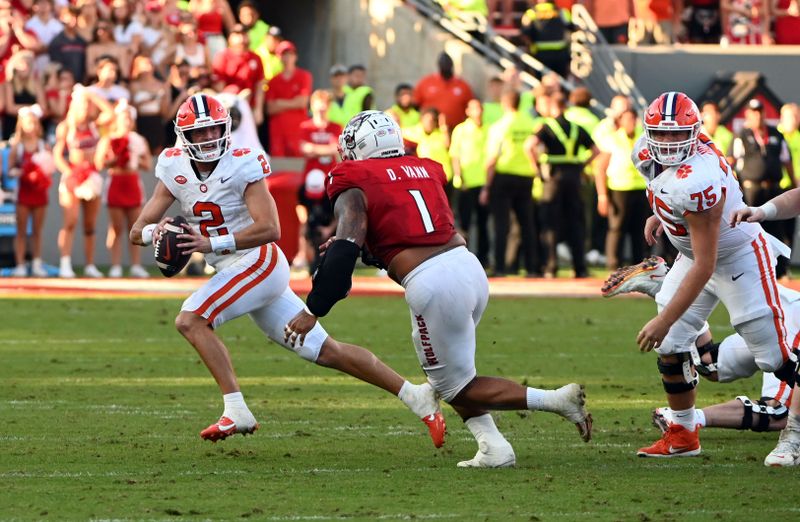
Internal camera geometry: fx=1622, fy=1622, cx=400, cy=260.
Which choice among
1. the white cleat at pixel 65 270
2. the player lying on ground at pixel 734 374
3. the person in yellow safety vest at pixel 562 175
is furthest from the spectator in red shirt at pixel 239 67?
the player lying on ground at pixel 734 374

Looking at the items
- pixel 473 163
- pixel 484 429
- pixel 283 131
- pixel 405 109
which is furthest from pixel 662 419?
pixel 283 131

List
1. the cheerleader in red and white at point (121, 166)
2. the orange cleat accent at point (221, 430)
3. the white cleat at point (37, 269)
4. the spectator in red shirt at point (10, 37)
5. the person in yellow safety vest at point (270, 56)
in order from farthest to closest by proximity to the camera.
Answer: the person in yellow safety vest at point (270, 56), the spectator in red shirt at point (10, 37), the white cleat at point (37, 269), the cheerleader in red and white at point (121, 166), the orange cleat accent at point (221, 430)

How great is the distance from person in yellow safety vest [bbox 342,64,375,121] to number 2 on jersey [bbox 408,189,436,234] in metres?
11.1

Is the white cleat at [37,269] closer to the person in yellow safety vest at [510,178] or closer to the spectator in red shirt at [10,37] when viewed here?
the spectator in red shirt at [10,37]

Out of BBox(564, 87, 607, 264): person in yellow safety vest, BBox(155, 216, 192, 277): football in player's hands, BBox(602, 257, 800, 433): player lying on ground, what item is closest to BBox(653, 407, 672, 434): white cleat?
BBox(602, 257, 800, 433): player lying on ground

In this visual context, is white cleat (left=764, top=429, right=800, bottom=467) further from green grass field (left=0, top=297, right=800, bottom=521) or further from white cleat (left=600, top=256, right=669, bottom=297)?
white cleat (left=600, top=256, right=669, bottom=297)

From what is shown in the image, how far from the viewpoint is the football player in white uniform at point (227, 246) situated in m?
7.46

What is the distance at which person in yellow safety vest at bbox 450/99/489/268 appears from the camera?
58.4ft

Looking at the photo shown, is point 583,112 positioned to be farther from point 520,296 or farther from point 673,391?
point 673,391

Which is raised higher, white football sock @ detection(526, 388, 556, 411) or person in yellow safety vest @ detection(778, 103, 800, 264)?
person in yellow safety vest @ detection(778, 103, 800, 264)

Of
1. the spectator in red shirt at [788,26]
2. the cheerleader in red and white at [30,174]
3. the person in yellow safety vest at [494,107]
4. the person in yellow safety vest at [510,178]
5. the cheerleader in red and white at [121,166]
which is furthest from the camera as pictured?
the spectator in red shirt at [788,26]

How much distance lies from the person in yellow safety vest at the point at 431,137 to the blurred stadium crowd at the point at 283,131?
20 millimetres

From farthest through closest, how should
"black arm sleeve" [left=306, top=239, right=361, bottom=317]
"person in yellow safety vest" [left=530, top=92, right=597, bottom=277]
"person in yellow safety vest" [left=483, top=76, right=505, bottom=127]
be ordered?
1. "person in yellow safety vest" [left=483, top=76, right=505, bottom=127]
2. "person in yellow safety vest" [left=530, top=92, right=597, bottom=277]
3. "black arm sleeve" [left=306, top=239, right=361, bottom=317]

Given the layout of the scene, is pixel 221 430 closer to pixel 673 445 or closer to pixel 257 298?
pixel 257 298
